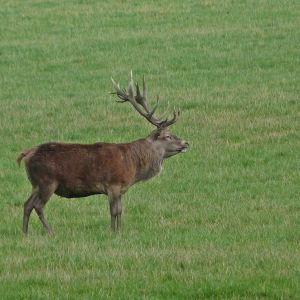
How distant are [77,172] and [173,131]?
667 cm

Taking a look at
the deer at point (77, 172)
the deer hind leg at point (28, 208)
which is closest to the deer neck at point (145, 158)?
the deer at point (77, 172)

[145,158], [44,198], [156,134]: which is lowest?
[44,198]

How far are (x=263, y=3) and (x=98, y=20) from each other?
5548 mm

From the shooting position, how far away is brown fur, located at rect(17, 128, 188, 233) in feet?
35.7

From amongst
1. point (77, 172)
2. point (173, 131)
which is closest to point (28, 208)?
point (77, 172)

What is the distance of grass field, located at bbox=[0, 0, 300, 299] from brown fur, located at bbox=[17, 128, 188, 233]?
0.48m

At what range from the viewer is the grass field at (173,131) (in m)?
8.62

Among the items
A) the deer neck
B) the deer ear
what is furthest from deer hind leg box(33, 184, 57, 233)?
the deer ear

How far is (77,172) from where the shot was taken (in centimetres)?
1097

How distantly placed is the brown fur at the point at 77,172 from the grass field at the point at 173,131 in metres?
0.48

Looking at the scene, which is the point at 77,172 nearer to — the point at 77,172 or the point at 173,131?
the point at 77,172

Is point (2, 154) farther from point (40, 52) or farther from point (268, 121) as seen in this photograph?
point (40, 52)

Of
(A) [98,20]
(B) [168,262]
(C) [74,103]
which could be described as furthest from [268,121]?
(A) [98,20]

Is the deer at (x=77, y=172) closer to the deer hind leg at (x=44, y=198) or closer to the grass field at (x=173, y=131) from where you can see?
the deer hind leg at (x=44, y=198)
